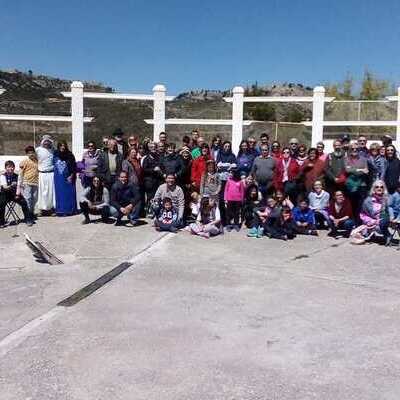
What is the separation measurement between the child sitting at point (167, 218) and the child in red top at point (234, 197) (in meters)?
1.01

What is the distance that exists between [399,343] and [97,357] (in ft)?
9.03

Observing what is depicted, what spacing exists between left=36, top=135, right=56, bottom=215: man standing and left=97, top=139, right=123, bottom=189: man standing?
1.13 metres

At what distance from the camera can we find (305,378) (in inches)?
179

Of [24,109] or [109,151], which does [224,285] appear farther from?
[24,109]

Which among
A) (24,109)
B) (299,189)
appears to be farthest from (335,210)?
(24,109)

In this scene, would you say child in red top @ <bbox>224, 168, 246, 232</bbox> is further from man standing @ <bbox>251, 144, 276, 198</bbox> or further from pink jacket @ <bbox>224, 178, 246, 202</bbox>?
man standing @ <bbox>251, 144, 276, 198</bbox>

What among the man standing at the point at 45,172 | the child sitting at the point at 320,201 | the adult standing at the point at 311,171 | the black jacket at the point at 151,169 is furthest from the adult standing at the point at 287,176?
the man standing at the point at 45,172

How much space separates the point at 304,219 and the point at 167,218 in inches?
98.2

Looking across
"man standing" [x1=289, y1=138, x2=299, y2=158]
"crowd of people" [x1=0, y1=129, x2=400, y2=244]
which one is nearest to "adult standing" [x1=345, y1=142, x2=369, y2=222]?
"crowd of people" [x1=0, y1=129, x2=400, y2=244]

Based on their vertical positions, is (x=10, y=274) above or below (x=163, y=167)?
below

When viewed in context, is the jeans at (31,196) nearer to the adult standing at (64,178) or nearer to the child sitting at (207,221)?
the adult standing at (64,178)

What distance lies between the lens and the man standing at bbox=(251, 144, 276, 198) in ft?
35.2

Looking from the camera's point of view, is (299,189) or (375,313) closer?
(375,313)

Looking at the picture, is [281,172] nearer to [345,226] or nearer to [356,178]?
[356,178]
